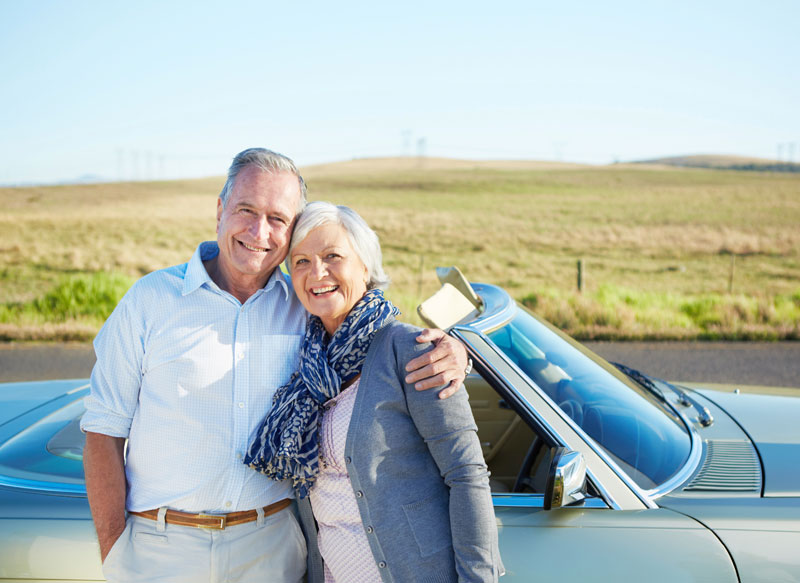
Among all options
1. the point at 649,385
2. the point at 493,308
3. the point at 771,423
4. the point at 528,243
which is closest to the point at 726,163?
the point at 528,243

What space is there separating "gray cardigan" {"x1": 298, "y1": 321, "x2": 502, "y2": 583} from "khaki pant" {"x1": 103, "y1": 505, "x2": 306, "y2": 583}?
37cm

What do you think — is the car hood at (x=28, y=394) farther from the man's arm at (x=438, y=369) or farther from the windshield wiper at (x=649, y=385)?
the windshield wiper at (x=649, y=385)

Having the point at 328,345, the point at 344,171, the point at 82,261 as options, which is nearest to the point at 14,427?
the point at 328,345

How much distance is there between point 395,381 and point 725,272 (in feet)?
83.1

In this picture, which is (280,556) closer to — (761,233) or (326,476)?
(326,476)

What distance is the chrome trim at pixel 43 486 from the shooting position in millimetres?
2115

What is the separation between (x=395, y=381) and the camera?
5.50ft

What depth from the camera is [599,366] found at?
2689 mm

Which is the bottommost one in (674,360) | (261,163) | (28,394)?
(674,360)

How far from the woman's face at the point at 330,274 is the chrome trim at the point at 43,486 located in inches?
39.8

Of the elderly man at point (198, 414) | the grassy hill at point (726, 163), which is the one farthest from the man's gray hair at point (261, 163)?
the grassy hill at point (726, 163)

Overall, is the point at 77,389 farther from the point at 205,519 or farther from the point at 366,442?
the point at 366,442

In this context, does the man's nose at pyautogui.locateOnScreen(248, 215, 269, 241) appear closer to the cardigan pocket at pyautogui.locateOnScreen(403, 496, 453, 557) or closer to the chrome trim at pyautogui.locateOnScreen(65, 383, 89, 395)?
the cardigan pocket at pyautogui.locateOnScreen(403, 496, 453, 557)

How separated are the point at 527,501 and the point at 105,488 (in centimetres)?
124
